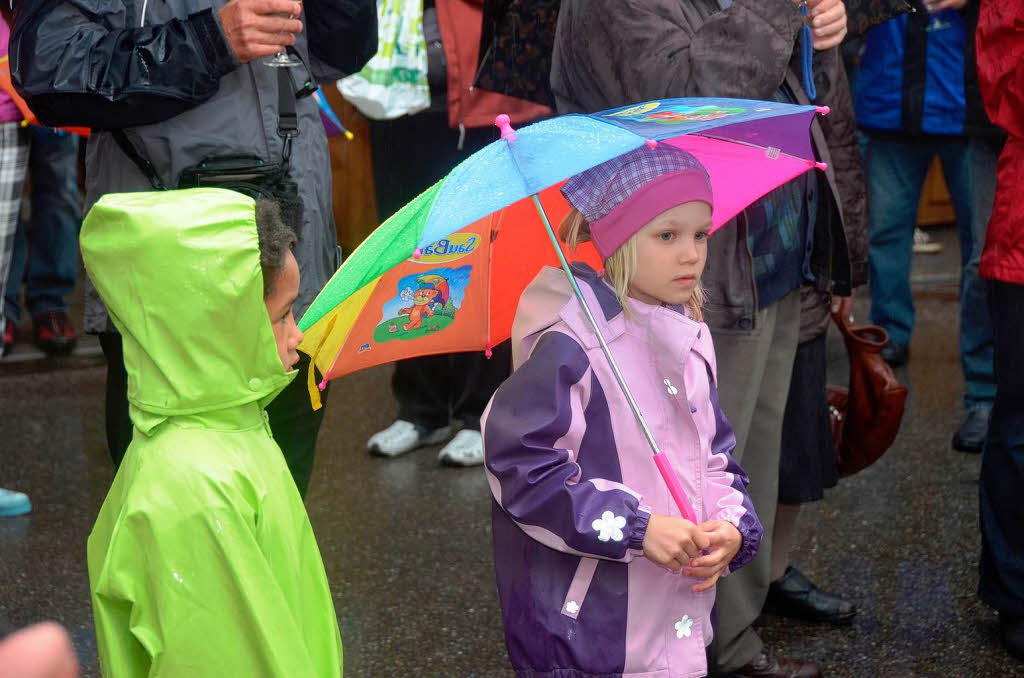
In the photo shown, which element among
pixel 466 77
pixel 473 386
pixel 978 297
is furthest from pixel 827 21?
pixel 978 297

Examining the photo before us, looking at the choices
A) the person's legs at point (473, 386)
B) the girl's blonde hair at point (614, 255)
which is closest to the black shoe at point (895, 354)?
the person's legs at point (473, 386)

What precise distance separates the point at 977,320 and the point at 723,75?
3.14 metres

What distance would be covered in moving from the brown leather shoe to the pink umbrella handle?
3.57 feet

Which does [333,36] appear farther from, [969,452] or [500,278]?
[969,452]

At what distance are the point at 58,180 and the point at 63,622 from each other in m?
3.67

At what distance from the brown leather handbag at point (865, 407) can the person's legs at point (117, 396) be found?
1.93 metres

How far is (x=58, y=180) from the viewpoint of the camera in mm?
7121

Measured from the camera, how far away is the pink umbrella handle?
2.52m

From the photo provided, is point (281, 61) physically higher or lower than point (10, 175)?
higher

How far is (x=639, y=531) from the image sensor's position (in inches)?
95.9

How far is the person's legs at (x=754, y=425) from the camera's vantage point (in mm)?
3250

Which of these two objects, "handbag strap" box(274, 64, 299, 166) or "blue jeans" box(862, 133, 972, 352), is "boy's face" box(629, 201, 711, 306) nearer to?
"handbag strap" box(274, 64, 299, 166)

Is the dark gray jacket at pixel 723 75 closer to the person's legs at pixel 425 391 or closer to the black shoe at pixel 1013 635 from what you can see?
the black shoe at pixel 1013 635

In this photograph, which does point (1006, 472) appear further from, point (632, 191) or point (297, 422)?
point (297, 422)
